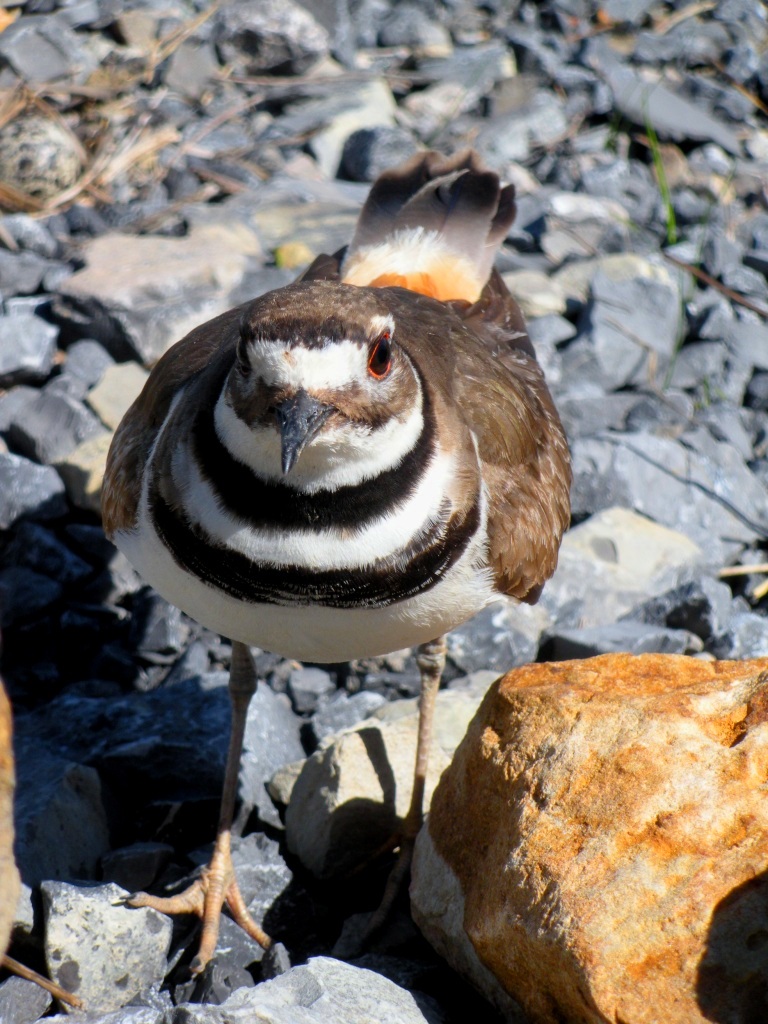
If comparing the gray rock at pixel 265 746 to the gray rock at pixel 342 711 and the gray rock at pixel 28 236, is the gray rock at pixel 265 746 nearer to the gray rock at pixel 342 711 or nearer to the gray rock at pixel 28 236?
the gray rock at pixel 342 711

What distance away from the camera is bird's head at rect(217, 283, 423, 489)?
322 cm

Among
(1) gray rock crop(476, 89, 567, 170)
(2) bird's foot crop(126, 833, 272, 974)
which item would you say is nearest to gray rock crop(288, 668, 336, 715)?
(2) bird's foot crop(126, 833, 272, 974)

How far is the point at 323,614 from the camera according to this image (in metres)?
3.56

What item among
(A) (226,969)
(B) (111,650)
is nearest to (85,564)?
(B) (111,650)

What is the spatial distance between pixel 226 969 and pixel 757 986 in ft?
5.37

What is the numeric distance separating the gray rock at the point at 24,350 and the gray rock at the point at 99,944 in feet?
10.9

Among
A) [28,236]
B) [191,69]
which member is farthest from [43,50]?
[28,236]

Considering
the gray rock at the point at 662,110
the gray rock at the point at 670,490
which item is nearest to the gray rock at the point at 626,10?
the gray rock at the point at 662,110

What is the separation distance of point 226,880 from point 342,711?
945mm

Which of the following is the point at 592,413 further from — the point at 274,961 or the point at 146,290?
the point at 274,961

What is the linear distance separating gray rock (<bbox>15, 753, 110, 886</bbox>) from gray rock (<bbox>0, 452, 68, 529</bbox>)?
159 cm

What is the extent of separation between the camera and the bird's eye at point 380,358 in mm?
3379

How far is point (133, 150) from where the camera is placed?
25.8 feet

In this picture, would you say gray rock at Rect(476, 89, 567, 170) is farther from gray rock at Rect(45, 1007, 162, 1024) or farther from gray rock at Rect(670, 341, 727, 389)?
gray rock at Rect(45, 1007, 162, 1024)
